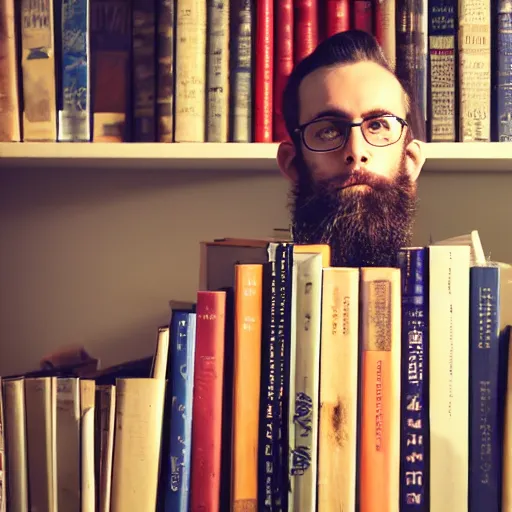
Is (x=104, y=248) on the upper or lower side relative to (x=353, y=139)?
lower

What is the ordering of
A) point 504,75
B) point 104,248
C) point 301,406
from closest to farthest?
1. point 301,406
2. point 504,75
3. point 104,248

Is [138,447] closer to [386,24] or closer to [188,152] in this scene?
[188,152]

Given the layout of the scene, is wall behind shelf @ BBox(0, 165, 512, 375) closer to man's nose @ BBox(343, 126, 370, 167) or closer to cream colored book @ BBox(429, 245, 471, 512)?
man's nose @ BBox(343, 126, 370, 167)

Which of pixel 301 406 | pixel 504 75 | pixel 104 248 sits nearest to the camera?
pixel 301 406

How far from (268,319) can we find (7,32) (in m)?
0.48

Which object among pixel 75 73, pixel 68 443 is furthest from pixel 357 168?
pixel 68 443

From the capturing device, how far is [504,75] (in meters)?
0.83

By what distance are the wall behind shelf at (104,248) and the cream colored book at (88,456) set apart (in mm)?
275

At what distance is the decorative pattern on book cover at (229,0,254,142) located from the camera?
844mm

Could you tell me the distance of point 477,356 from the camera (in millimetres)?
722

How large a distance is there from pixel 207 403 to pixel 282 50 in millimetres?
436

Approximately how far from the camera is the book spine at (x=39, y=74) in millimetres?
841

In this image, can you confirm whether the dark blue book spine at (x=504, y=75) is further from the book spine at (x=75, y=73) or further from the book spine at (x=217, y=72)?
the book spine at (x=75, y=73)

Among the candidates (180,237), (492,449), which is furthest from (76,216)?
(492,449)
